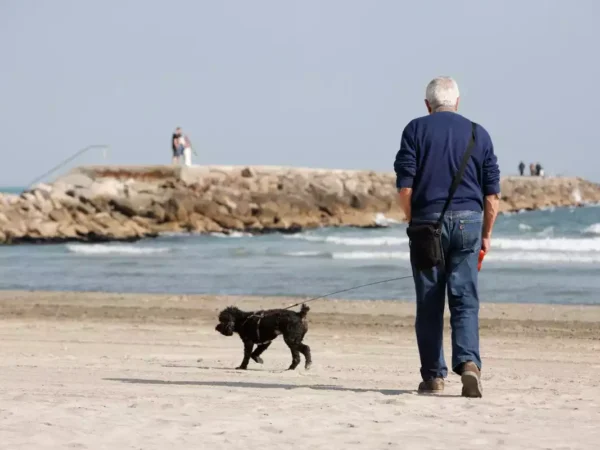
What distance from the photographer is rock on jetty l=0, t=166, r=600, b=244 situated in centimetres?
4103

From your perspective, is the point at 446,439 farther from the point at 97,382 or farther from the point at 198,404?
the point at 97,382

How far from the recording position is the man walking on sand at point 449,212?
6039 millimetres

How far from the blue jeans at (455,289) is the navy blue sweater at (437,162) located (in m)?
0.08

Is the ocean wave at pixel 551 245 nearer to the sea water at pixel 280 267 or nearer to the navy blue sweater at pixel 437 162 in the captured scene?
the sea water at pixel 280 267

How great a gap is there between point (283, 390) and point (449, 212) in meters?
1.44

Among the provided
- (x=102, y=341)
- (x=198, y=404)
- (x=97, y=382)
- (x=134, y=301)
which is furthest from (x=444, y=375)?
(x=134, y=301)

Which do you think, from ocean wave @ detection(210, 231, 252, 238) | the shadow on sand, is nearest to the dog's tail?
the shadow on sand

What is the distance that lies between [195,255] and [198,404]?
78.9 feet

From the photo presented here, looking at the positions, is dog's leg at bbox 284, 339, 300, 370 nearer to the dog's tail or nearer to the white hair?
the dog's tail

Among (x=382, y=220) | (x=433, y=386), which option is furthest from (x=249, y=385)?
(x=382, y=220)

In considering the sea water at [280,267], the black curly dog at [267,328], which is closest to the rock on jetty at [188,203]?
the sea water at [280,267]

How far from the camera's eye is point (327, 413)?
538 centimetres

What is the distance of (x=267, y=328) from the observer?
8.55 metres

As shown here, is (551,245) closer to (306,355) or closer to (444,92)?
(306,355)
